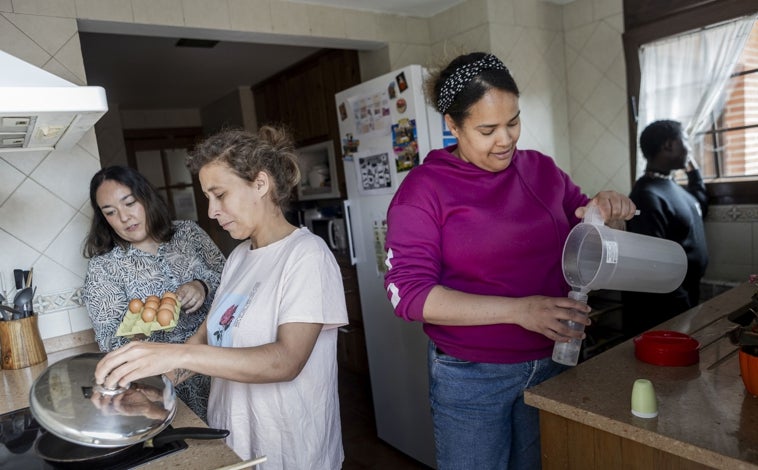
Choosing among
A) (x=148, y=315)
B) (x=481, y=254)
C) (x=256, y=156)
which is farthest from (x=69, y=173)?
(x=481, y=254)

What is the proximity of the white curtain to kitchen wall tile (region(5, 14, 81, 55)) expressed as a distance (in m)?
2.67

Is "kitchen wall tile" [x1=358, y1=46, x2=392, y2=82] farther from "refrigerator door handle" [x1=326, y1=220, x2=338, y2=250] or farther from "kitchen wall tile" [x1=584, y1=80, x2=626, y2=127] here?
"kitchen wall tile" [x1=584, y1=80, x2=626, y2=127]

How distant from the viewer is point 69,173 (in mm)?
1895

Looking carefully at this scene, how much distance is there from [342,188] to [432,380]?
2.43 metres

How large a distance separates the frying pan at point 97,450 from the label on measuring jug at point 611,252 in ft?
2.56

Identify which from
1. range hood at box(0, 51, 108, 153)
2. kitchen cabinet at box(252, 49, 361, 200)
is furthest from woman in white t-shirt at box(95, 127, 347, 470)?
kitchen cabinet at box(252, 49, 361, 200)

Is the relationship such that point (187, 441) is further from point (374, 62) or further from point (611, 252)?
point (374, 62)

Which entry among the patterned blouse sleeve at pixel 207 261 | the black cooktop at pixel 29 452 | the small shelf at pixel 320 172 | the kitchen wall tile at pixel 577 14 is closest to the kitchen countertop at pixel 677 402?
the black cooktop at pixel 29 452

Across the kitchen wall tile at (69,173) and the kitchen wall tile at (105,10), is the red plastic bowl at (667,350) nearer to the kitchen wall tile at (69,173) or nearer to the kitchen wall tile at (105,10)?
the kitchen wall tile at (69,173)

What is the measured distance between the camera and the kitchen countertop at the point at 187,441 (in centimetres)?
80

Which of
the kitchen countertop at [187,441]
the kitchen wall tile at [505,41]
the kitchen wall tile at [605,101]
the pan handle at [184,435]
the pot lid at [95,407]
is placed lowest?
the kitchen countertop at [187,441]

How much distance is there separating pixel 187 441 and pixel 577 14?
10.0 feet

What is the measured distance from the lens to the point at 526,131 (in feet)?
9.45

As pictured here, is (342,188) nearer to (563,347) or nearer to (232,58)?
(232,58)
